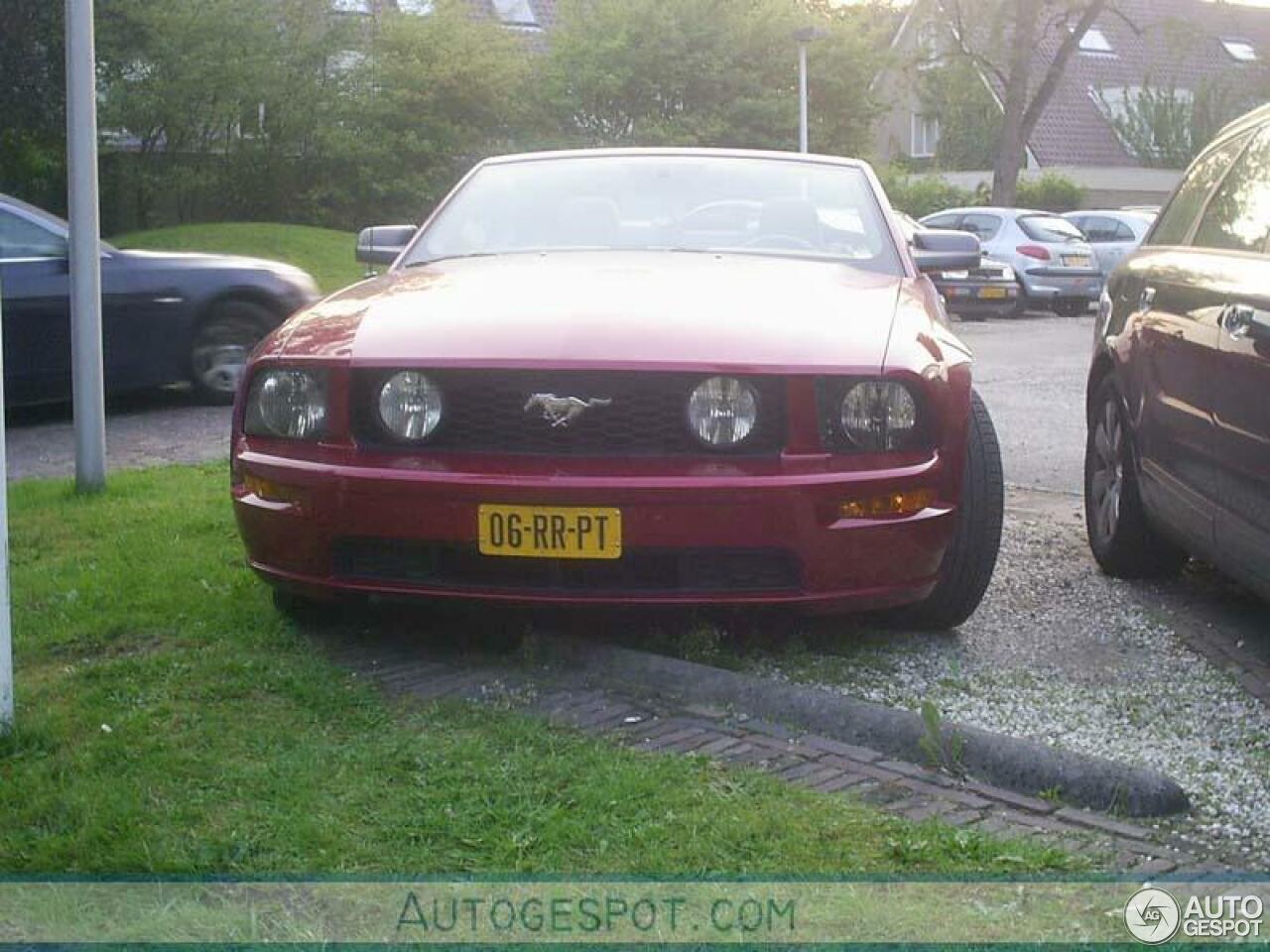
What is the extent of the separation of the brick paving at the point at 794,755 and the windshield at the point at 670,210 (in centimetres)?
173

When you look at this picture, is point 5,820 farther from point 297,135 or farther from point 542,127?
point 542,127

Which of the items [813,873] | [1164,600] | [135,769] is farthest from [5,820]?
[1164,600]

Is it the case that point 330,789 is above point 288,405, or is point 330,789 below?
below

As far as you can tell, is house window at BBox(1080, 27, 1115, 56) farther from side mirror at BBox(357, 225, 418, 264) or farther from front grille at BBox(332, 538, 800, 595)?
front grille at BBox(332, 538, 800, 595)

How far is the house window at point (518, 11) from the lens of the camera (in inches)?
1590

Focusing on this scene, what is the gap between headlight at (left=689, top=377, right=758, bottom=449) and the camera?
4477mm

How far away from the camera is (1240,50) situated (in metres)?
49.3

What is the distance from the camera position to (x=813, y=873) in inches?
128

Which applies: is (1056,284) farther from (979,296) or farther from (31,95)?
(31,95)

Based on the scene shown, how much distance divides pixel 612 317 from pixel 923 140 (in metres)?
48.0

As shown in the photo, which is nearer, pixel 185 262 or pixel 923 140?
pixel 185 262

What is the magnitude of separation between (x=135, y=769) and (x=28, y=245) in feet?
21.5

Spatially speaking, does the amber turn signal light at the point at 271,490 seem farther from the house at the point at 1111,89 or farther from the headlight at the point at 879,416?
the house at the point at 1111,89

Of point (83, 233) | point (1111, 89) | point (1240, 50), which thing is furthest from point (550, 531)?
point (1240, 50)
